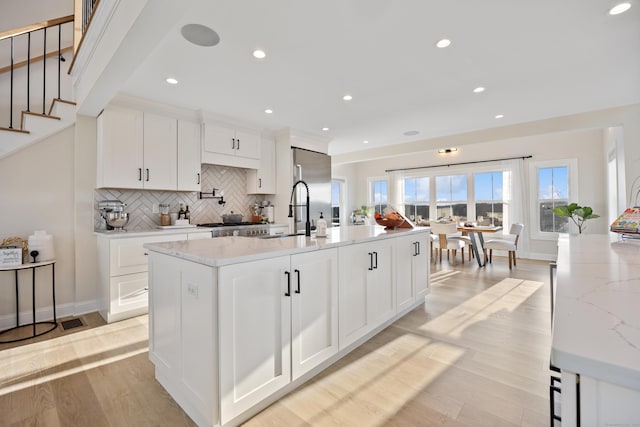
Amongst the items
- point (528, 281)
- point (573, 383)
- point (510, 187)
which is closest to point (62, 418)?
point (573, 383)

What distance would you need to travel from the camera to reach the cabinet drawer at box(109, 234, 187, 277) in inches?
118

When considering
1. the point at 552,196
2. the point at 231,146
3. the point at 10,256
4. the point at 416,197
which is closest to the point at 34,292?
the point at 10,256

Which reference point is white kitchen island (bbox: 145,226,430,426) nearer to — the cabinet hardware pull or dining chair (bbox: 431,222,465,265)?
the cabinet hardware pull

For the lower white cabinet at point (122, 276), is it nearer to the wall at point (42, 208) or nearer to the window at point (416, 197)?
the wall at point (42, 208)

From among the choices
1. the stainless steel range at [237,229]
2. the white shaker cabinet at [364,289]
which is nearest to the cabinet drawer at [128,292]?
the stainless steel range at [237,229]

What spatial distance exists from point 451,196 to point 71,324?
25.5 ft

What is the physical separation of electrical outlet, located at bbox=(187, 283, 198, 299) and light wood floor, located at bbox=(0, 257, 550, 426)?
71 cm

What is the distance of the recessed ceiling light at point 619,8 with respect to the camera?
6.40ft

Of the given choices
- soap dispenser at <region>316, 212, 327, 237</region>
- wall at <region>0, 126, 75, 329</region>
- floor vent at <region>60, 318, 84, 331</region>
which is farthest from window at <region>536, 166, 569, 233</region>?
wall at <region>0, 126, 75, 329</region>

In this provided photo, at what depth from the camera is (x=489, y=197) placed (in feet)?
23.1

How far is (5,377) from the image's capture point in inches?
79.9

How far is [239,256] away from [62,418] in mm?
1416

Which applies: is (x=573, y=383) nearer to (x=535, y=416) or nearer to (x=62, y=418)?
(x=535, y=416)

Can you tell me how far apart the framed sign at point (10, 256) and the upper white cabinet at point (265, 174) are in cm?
276
